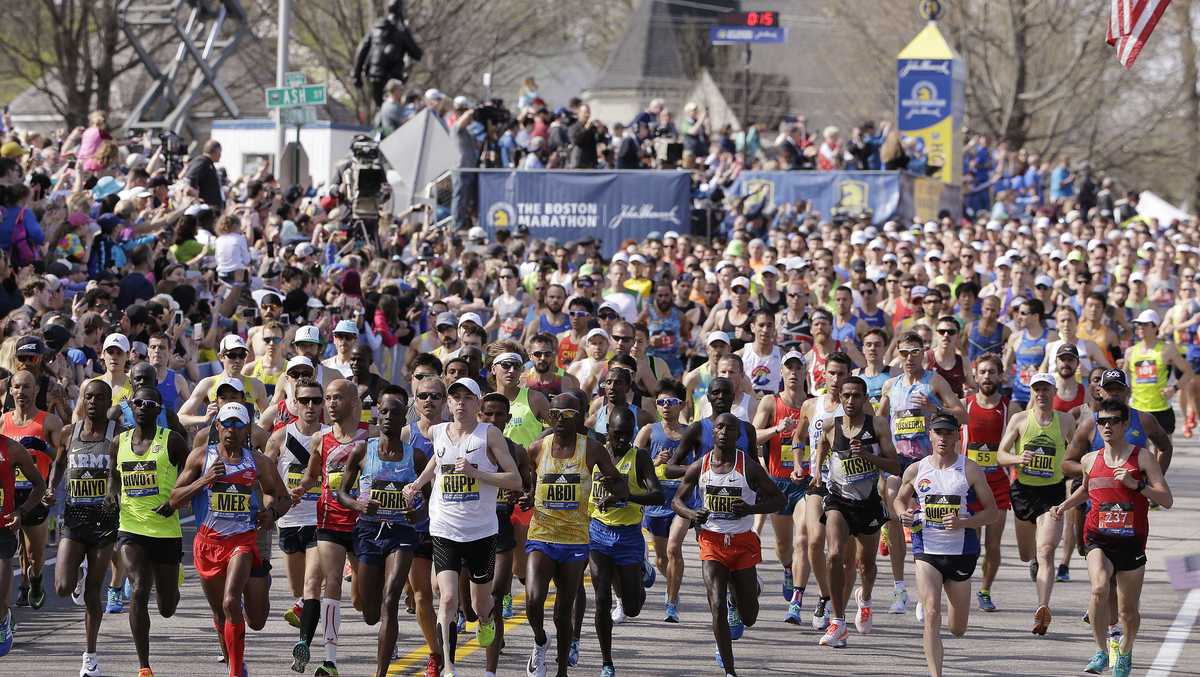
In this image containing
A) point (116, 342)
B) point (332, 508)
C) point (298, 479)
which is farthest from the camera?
point (116, 342)

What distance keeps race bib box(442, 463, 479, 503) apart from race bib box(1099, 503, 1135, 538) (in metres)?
3.80

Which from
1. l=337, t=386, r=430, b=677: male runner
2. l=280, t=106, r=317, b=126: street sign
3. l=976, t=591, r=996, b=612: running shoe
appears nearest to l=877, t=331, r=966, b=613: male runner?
l=976, t=591, r=996, b=612: running shoe

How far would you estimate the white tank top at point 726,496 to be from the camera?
11.6 metres

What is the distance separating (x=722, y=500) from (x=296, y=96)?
1418cm

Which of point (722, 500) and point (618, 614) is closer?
point (722, 500)

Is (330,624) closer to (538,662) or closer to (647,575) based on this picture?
(538,662)

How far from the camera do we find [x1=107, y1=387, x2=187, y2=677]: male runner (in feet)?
36.2

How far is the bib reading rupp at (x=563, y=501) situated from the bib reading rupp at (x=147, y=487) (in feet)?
6.82

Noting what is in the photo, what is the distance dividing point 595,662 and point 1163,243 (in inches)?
832

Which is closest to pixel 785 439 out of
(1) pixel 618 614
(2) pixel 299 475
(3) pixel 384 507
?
(1) pixel 618 614

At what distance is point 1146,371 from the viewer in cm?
1872

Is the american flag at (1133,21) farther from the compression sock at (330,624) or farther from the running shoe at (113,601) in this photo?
the running shoe at (113,601)

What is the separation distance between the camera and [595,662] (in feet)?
39.5

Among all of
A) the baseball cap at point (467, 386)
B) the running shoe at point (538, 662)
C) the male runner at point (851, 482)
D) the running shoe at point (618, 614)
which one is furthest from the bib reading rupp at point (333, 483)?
the male runner at point (851, 482)
